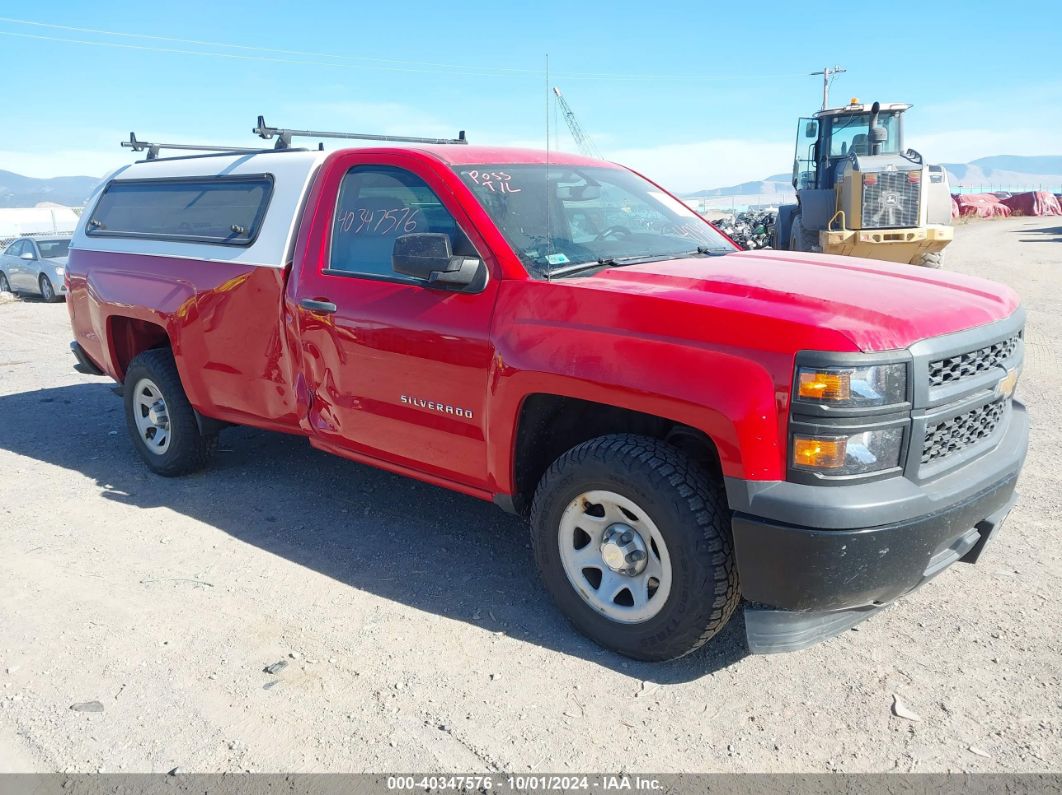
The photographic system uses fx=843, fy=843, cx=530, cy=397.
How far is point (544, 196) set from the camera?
3.95 meters

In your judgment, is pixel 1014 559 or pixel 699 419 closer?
pixel 699 419

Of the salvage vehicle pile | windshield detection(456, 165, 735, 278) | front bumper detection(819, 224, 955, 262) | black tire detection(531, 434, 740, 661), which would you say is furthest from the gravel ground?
the salvage vehicle pile

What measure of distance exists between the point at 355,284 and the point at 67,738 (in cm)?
218

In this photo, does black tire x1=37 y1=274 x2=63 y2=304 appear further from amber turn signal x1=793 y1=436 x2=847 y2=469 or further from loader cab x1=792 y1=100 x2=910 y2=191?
amber turn signal x1=793 y1=436 x2=847 y2=469

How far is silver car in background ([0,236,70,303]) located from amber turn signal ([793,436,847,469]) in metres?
17.6

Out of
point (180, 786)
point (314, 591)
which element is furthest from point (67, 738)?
point (314, 591)

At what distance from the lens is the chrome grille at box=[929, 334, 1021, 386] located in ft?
9.35

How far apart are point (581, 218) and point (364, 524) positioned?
2.05m

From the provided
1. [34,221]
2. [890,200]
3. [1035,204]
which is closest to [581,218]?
[890,200]

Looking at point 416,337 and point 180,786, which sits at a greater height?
point 416,337

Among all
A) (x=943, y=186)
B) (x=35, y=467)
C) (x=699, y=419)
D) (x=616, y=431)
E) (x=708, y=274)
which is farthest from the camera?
(x=943, y=186)

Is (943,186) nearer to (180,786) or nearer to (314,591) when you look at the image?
(314,591)

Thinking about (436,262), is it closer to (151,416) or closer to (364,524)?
(364,524)

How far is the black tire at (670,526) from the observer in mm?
2936
